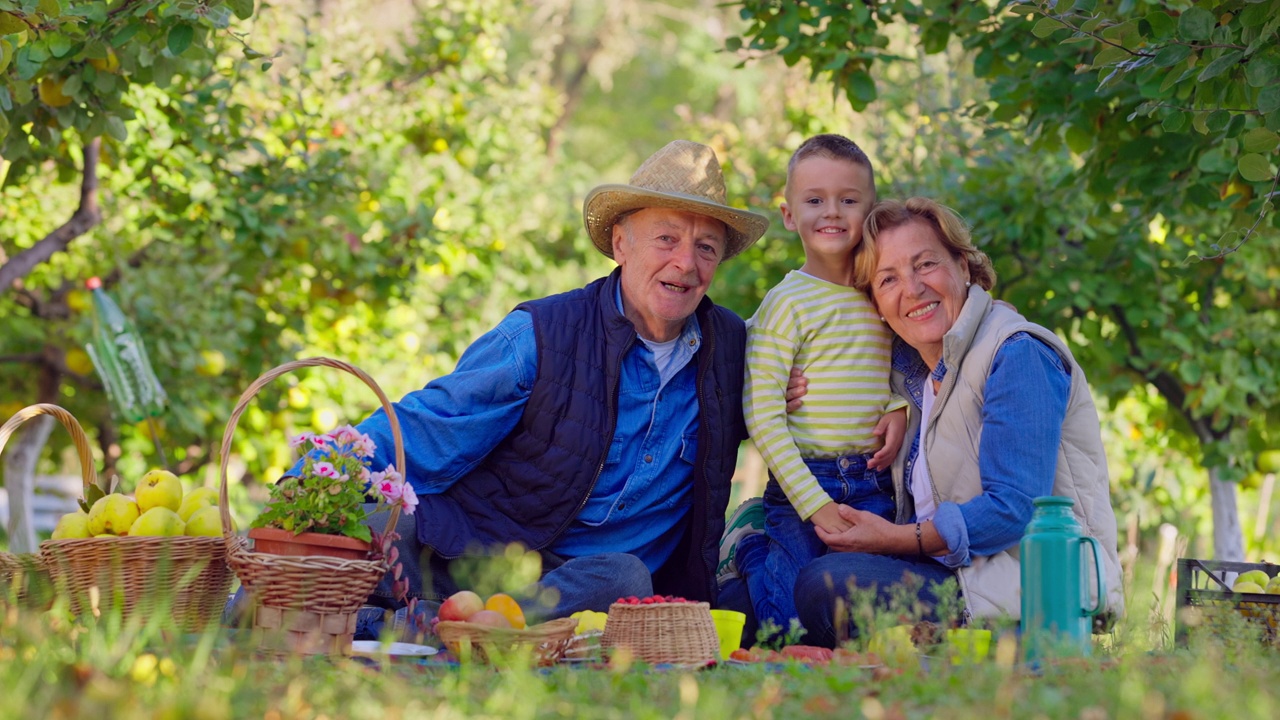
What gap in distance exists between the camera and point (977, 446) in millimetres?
3727

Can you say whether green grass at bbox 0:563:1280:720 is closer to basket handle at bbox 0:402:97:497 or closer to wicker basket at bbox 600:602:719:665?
wicker basket at bbox 600:602:719:665

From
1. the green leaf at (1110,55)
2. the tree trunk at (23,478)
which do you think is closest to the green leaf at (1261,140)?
the green leaf at (1110,55)

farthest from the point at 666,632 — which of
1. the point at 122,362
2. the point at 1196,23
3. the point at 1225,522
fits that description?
the point at 1225,522

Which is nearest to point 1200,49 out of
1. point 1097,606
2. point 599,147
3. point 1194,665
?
point 1097,606

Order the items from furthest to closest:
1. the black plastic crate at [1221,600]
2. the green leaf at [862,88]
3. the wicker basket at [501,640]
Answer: the green leaf at [862,88]
the black plastic crate at [1221,600]
the wicker basket at [501,640]

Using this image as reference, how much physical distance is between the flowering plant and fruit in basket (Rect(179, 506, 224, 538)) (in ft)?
0.98

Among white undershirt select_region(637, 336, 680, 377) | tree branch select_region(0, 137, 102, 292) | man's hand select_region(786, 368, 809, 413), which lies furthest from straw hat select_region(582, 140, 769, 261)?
tree branch select_region(0, 137, 102, 292)

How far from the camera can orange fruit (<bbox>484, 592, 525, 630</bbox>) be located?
3039 millimetres

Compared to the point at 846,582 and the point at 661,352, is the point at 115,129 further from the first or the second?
the point at 846,582

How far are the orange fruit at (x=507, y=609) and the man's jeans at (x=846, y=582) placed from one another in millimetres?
955

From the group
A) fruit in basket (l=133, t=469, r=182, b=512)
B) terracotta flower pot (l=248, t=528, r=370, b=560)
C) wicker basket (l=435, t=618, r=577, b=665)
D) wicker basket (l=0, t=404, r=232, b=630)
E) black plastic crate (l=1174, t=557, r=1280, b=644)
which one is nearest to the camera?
wicker basket (l=435, t=618, r=577, b=665)

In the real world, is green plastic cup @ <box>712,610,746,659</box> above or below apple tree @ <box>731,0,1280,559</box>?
below

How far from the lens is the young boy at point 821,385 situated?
396 centimetres

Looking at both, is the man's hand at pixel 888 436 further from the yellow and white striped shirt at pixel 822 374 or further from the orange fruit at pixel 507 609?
the orange fruit at pixel 507 609
